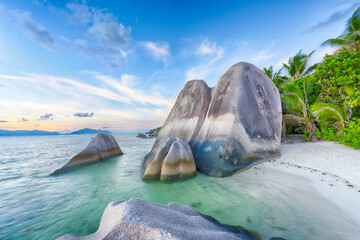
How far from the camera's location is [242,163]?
5.84 metres

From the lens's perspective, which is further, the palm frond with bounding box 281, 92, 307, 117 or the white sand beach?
the palm frond with bounding box 281, 92, 307, 117

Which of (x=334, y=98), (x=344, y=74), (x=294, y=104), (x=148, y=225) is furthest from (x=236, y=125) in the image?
(x=294, y=104)

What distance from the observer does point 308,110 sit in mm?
11000

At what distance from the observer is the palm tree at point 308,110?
8.70 meters

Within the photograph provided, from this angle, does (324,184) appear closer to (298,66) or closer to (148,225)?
(148,225)

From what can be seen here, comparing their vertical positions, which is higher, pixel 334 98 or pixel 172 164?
pixel 334 98

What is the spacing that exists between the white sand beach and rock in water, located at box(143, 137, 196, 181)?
2429 millimetres

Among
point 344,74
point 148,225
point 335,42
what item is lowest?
point 148,225

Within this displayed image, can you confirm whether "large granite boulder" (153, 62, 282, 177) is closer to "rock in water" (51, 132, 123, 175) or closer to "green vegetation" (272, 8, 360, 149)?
"green vegetation" (272, 8, 360, 149)

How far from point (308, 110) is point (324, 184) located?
31.4 feet

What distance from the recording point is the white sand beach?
8.97 feet

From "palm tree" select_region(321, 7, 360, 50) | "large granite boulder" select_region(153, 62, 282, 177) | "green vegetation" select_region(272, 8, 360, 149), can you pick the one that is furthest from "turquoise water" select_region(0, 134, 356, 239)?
"palm tree" select_region(321, 7, 360, 50)

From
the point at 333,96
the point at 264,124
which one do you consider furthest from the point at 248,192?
the point at 333,96

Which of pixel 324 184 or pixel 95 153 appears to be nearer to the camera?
pixel 324 184
